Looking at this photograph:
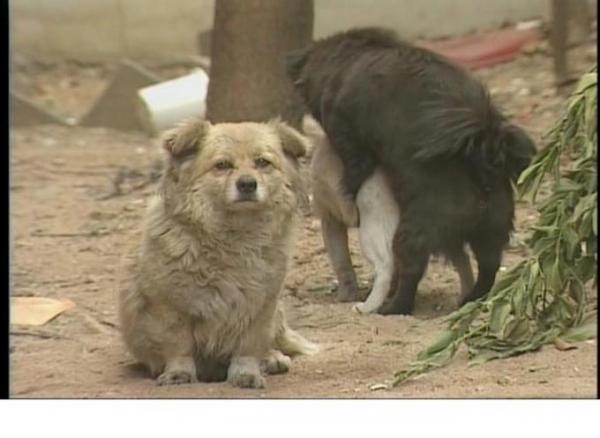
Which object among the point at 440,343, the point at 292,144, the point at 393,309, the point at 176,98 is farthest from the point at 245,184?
the point at 440,343

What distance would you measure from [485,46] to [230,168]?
2.63ft

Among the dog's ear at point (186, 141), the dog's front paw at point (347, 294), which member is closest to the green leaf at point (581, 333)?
the dog's front paw at point (347, 294)

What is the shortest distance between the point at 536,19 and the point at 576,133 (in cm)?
34

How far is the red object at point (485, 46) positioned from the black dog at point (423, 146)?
31mm

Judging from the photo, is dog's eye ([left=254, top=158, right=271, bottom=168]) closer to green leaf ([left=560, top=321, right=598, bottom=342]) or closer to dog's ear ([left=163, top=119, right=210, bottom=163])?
dog's ear ([left=163, top=119, right=210, bottom=163])

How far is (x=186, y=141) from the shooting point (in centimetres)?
959

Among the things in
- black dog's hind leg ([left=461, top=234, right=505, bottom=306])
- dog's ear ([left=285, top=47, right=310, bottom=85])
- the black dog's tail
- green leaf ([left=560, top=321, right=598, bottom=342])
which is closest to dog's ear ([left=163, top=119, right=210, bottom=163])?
dog's ear ([left=285, top=47, right=310, bottom=85])

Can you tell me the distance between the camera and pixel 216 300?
9.63 meters

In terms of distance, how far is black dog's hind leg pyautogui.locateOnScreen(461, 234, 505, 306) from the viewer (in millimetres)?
9672

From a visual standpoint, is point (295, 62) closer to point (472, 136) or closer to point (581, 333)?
point (472, 136)

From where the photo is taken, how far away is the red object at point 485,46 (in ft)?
31.8

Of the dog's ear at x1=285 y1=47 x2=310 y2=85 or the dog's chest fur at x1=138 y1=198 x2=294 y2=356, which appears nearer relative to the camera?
the dog's chest fur at x1=138 y1=198 x2=294 y2=356

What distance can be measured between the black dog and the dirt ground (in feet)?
0.19
